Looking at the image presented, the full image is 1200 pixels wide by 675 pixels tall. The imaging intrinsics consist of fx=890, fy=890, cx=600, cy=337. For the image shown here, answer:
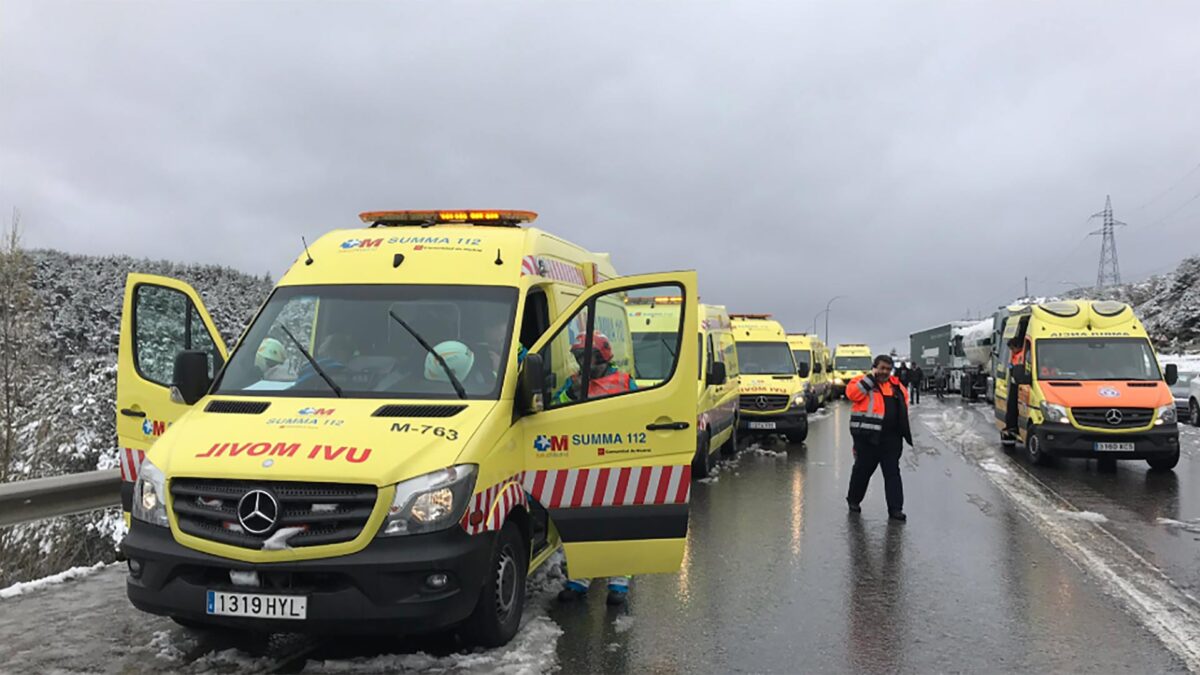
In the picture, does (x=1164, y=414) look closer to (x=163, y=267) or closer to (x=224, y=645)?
(x=224, y=645)

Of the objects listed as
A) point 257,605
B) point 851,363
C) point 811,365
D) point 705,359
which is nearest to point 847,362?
point 851,363

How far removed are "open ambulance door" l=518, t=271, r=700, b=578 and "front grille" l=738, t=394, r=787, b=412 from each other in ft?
39.6

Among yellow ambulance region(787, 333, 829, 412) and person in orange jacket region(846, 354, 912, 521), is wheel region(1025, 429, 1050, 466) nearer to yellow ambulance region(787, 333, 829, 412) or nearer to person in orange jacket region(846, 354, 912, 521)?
person in orange jacket region(846, 354, 912, 521)

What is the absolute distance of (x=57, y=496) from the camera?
682cm

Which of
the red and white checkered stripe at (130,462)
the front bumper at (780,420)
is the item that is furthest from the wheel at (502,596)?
the front bumper at (780,420)

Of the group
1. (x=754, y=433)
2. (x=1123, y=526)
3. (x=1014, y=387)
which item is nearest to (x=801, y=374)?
(x=754, y=433)

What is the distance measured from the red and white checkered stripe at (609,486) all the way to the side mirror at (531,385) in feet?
1.32

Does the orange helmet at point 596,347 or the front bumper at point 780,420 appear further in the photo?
the front bumper at point 780,420

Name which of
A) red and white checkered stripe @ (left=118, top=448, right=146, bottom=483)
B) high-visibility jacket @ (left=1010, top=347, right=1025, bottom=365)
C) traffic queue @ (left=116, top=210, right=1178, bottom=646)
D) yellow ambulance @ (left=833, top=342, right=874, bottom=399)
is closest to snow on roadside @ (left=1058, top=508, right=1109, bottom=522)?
traffic queue @ (left=116, top=210, right=1178, bottom=646)

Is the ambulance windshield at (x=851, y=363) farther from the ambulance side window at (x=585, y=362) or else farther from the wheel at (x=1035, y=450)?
the ambulance side window at (x=585, y=362)

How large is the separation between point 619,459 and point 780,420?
1239 centimetres

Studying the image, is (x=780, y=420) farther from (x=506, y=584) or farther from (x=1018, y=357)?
(x=506, y=584)

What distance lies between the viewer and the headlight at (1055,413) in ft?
43.0

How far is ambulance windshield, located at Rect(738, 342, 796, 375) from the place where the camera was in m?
18.7
